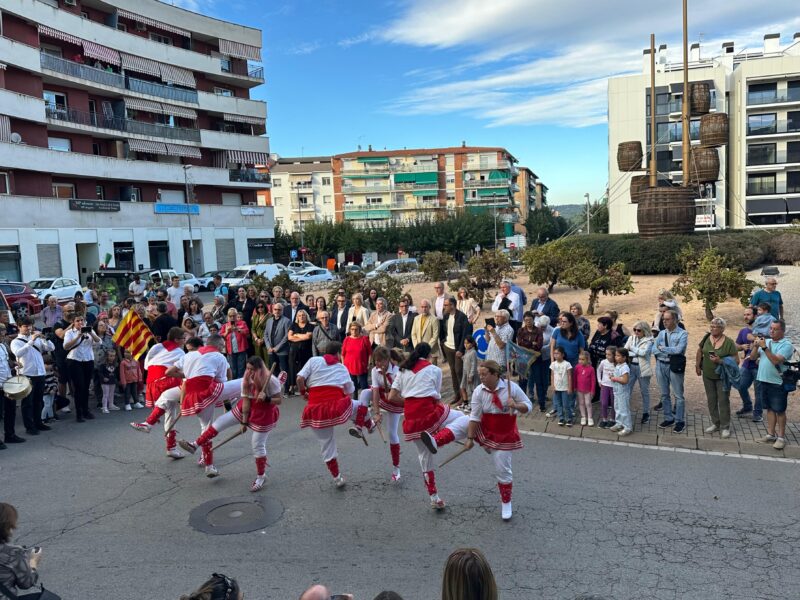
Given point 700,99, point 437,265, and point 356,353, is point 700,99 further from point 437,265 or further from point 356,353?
point 356,353

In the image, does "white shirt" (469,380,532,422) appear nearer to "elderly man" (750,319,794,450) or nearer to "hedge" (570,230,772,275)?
"elderly man" (750,319,794,450)

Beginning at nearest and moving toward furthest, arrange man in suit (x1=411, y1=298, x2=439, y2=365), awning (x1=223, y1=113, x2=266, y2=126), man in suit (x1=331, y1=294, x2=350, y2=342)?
1. man in suit (x1=411, y1=298, x2=439, y2=365)
2. man in suit (x1=331, y1=294, x2=350, y2=342)
3. awning (x1=223, y1=113, x2=266, y2=126)

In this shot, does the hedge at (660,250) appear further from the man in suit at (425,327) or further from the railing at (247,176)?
the railing at (247,176)

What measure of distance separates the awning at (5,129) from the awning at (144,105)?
9131 millimetres

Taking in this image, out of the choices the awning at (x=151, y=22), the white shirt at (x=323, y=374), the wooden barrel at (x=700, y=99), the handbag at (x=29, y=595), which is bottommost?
the handbag at (x=29, y=595)

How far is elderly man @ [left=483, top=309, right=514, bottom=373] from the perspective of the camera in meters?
10.5

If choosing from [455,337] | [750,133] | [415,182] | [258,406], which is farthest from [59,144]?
[415,182]

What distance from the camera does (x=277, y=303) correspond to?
1291 centimetres

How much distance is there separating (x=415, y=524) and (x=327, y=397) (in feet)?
5.89

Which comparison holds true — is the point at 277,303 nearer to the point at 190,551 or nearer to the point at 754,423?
the point at 190,551

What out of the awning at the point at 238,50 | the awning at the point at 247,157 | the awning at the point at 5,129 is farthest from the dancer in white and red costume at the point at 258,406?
the awning at the point at 238,50

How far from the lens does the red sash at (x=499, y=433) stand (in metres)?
6.58

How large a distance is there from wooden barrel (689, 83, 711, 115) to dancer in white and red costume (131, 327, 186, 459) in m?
22.5

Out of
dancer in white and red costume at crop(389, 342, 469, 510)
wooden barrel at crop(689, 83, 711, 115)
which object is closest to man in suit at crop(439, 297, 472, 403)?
dancer in white and red costume at crop(389, 342, 469, 510)
